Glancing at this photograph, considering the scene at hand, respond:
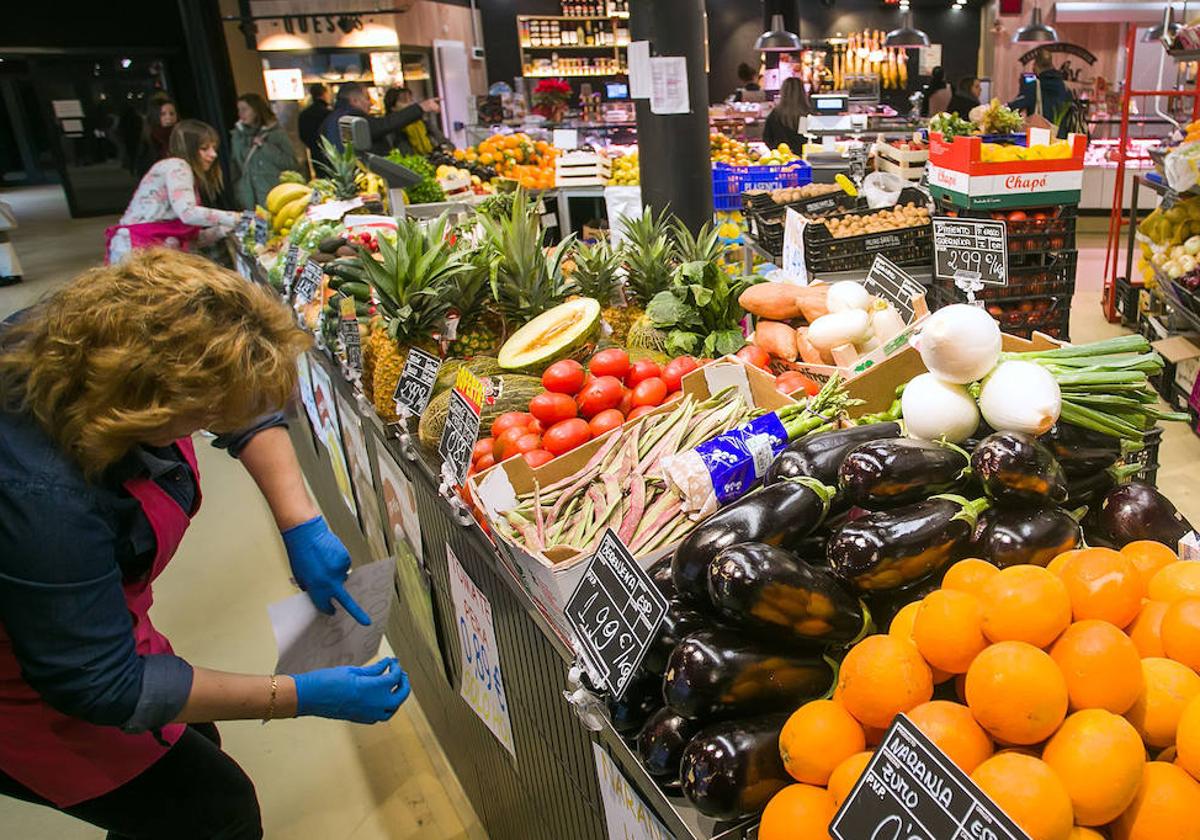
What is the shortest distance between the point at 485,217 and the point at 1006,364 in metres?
1.85

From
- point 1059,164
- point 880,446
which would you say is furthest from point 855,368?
point 1059,164

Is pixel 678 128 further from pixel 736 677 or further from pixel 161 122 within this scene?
pixel 161 122

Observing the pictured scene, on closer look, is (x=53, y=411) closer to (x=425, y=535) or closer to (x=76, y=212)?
(x=425, y=535)

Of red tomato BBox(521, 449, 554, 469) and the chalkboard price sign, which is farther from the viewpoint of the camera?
the chalkboard price sign

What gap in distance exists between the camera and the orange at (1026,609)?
95 centimetres

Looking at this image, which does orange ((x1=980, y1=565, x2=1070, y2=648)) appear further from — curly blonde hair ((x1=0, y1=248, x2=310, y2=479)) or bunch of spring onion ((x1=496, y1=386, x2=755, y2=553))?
curly blonde hair ((x1=0, y1=248, x2=310, y2=479))

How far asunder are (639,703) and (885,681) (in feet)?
1.34

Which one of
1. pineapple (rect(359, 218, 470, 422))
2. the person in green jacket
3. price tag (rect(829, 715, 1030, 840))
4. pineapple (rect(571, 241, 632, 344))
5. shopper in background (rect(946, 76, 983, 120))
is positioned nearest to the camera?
price tag (rect(829, 715, 1030, 840))

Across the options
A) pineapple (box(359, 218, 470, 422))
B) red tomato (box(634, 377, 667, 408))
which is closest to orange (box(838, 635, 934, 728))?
red tomato (box(634, 377, 667, 408))

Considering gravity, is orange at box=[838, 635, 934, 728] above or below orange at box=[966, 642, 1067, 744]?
below

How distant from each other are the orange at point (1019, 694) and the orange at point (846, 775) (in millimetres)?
125

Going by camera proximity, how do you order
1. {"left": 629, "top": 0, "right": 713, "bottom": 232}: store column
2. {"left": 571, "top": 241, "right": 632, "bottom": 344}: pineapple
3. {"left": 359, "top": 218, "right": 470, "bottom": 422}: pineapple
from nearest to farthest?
{"left": 359, "top": 218, "right": 470, "bottom": 422}: pineapple, {"left": 571, "top": 241, "right": 632, "bottom": 344}: pineapple, {"left": 629, "top": 0, "right": 713, "bottom": 232}: store column

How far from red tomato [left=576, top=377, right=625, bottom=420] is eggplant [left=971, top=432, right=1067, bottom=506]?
1030mm

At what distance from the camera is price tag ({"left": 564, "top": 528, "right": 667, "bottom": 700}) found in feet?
3.82
